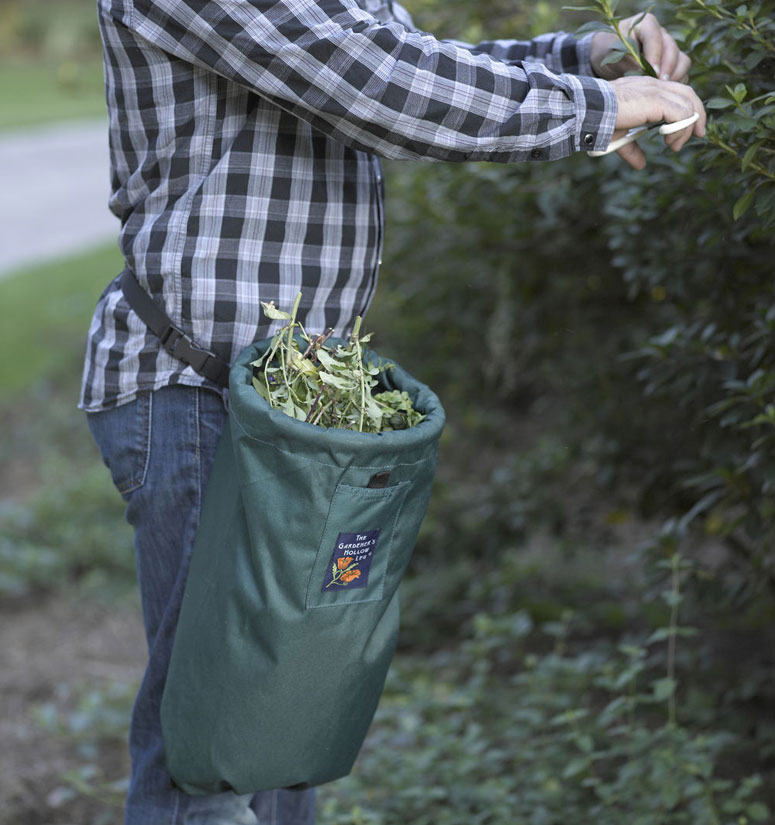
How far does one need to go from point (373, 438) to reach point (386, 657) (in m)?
0.46

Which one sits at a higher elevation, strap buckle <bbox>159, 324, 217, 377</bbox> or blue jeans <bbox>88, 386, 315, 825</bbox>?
strap buckle <bbox>159, 324, 217, 377</bbox>

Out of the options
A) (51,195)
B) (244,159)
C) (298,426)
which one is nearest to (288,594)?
(298,426)

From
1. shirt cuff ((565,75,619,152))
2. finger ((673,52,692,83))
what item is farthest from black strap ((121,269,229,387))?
finger ((673,52,692,83))

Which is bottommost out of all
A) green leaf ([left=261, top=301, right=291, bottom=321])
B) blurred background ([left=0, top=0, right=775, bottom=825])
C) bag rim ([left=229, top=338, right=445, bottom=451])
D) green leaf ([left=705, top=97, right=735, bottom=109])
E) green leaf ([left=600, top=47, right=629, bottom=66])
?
blurred background ([left=0, top=0, right=775, bottom=825])

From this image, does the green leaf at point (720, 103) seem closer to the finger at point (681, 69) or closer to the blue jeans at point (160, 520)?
the finger at point (681, 69)

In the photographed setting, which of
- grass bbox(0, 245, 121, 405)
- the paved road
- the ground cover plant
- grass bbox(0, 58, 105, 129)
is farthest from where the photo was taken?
the ground cover plant

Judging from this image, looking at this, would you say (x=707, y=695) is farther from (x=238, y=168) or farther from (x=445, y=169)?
(x=238, y=168)

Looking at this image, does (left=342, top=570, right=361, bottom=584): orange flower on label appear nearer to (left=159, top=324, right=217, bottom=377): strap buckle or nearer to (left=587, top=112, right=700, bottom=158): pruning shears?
(left=159, top=324, right=217, bottom=377): strap buckle

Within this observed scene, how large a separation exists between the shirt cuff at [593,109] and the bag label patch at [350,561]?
26.2 inches

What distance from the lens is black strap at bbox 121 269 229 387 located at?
180 centimetres

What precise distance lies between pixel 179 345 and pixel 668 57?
3.11 ft

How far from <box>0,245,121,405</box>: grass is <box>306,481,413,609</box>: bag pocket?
5513 millimetres

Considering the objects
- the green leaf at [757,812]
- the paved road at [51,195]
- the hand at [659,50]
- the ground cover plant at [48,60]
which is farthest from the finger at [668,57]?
the ground cover plant at [48,60]

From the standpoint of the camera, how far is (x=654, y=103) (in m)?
1.66
